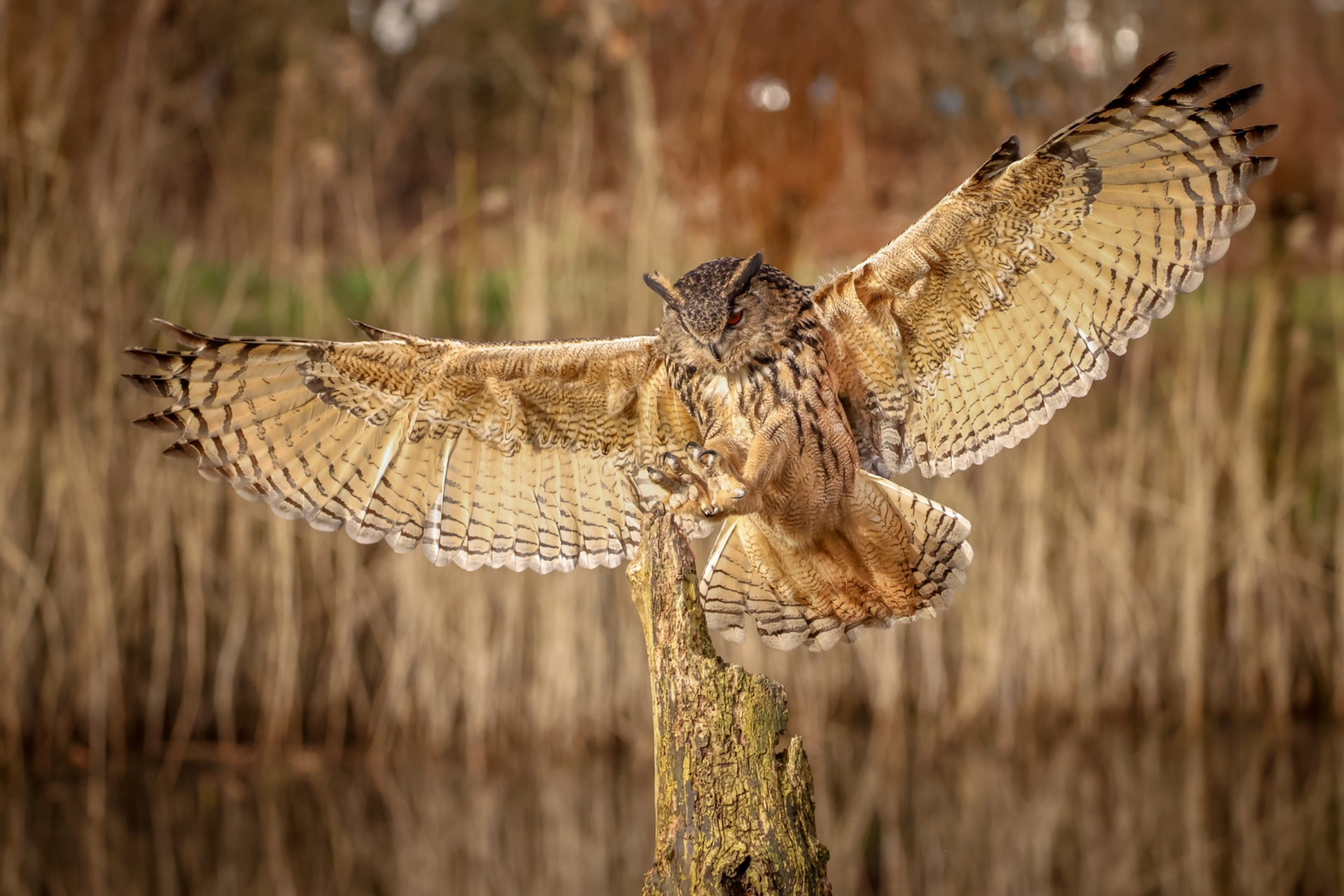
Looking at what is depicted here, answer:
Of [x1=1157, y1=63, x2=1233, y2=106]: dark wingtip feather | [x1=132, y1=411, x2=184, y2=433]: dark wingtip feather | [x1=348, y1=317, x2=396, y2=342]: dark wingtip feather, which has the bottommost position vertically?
[x1=132, y1=411, x2=184, y2=433]: dark wingtip feather

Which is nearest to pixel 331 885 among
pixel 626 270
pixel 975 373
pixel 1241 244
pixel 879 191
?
pixel 626 270

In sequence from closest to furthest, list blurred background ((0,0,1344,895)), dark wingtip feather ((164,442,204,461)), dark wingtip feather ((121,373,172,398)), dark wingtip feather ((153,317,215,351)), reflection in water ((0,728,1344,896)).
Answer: dark wingtip feather ((153,317,215,351)) < dark wingtip feather ((121,373,172,398)) < dark wingtip feather ((164,442,204,461)) < reflection in water ((0,728,1344,896)) < blurred background ((0,0,1344,895))

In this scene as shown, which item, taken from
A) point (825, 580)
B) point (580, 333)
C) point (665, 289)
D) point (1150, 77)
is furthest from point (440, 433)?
point (580, 333)

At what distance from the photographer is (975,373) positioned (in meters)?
2.68

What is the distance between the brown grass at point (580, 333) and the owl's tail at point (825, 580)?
2.36m

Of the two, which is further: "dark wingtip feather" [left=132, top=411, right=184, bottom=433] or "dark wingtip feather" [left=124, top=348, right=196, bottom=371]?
"dark wingtip feather" [left=132, top=411, right=184, bottom=433]

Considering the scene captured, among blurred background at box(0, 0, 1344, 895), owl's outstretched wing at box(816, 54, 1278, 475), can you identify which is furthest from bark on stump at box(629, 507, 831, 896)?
blurred background at box(0, 0, 1344, 895)

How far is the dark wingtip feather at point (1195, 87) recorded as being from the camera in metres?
2.08

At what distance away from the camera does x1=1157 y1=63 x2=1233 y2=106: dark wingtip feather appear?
208cm

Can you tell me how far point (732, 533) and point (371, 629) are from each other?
3298mm

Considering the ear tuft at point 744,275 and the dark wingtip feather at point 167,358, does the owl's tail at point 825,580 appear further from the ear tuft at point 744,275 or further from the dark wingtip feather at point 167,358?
the dark wingtip feather at point 167,358

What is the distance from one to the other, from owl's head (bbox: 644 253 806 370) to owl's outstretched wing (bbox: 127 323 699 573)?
7.2 inches

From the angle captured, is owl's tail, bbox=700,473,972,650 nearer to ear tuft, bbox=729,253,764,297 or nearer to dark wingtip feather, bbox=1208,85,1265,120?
ear tuft, bbox=729,253,764,297

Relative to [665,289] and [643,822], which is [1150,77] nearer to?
[665,289]
